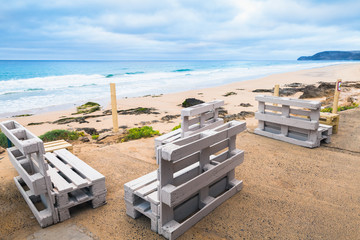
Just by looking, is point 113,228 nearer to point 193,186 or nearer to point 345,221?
point 193,186

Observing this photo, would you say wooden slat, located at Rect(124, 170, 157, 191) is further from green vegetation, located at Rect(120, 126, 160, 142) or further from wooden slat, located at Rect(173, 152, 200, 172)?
green vegetation, located at Rect(120, 126, 160, 142)

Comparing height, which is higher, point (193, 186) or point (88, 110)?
point (193, 186)

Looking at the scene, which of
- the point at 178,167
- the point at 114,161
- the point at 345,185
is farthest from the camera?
the point at 114,161

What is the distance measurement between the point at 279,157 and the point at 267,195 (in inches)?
76.1

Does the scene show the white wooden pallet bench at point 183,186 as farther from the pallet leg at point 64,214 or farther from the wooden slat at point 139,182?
the pallet leg at point 64,214

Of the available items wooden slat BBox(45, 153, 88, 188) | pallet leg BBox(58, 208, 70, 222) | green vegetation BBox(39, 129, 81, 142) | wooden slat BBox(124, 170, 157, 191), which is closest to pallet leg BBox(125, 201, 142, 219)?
wooden slat BBox(124, 170, 157, 191)

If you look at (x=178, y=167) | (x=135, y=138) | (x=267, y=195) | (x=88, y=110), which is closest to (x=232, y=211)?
(x=267, y=195)

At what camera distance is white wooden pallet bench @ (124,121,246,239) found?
3.21 metres

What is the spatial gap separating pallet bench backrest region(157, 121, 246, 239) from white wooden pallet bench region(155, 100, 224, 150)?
1462 millimetres

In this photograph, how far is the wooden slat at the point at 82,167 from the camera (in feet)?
13.8

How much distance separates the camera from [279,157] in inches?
243

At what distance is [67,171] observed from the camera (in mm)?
4480

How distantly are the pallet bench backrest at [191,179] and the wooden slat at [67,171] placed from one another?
149 centimetres

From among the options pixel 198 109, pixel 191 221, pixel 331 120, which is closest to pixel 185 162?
pixel 191 221
